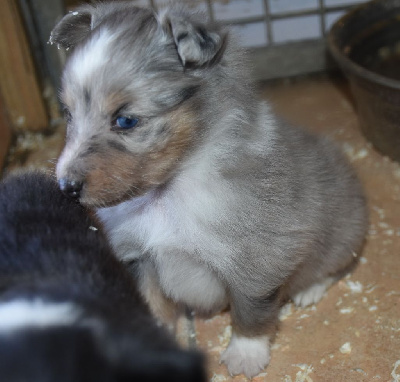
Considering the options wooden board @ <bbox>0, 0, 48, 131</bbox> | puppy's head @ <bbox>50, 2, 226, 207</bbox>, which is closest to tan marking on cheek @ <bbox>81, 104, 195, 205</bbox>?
puppy's head @ <bbox>50, 2, 226, 207</bbox>

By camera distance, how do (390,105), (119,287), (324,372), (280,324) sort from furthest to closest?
(390,105), (280,324), (324,372), (119,287)

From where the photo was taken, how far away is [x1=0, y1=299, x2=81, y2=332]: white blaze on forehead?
1.27m

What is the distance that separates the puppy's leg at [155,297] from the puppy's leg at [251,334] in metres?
0.23

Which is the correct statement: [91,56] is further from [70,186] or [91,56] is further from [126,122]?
[70,186]

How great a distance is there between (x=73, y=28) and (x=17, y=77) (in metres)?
1.67

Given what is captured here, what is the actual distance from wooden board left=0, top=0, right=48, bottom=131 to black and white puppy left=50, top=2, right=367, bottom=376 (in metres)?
1.53

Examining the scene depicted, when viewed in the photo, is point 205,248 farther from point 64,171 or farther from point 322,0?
point 322,0

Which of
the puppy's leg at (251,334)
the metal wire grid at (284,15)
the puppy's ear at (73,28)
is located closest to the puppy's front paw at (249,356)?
the puppy's leg at (251,334)

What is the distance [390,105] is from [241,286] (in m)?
1.32

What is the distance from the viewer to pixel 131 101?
1918 millimetres

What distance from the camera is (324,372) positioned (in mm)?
2365

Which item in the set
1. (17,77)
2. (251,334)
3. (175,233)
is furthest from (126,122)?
(17,77)

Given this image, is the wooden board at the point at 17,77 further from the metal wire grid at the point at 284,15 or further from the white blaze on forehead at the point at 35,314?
the white blaze on forehead at the point at 35,314

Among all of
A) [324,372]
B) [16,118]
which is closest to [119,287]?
[324,372]
